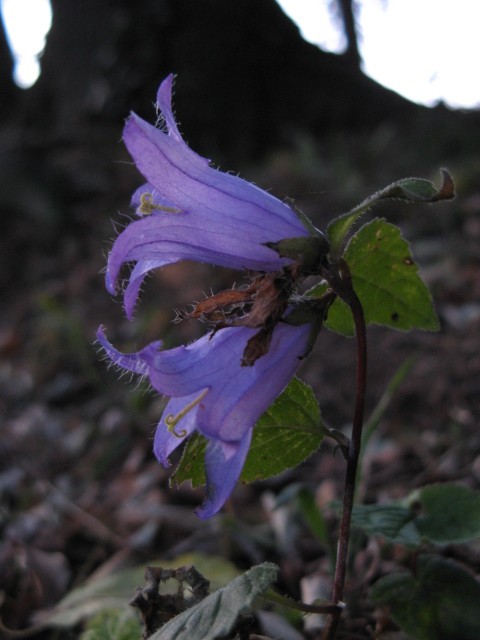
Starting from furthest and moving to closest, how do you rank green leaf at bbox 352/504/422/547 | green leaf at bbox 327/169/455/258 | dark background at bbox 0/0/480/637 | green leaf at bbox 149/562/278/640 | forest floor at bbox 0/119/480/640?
dark background at bbox 0/0/480/637 < forest floor at bbox 0/119/480/640 < green leaf at bbox 352/504/422/547 < green leaf at bbox 327/169/455/258 < green leaf at bbox 149/562/278/640

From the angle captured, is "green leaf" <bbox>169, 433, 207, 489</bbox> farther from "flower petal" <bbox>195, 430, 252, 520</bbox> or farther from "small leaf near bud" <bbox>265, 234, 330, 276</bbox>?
"small leaf near bud" <bbox>265, 234, 330, 276</bbox>

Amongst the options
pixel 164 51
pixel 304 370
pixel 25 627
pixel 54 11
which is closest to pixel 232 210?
pixel 25 627

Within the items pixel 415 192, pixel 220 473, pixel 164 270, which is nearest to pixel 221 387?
pixel 220 473

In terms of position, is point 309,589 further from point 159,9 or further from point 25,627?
point 159,9

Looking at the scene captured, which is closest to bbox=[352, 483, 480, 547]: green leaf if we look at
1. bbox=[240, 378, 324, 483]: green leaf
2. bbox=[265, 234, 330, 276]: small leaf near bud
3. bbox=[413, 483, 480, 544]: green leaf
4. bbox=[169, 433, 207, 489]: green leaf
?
bbox=[413, 483, 480, 544]: green leaf

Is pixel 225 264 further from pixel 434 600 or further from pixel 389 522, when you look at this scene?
pixel 434 600

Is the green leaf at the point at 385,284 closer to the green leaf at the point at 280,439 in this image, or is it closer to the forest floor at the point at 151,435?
the green leaf at the point at 280,439

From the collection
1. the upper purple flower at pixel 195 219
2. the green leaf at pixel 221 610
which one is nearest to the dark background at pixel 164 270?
the upper purple flower at pixel 195 219
